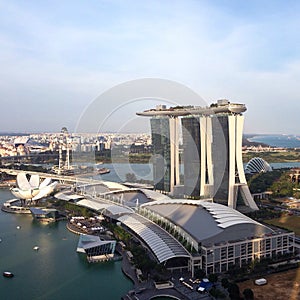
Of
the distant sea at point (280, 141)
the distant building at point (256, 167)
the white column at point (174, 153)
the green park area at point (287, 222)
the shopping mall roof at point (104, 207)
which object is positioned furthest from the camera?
the distant sea at point (280, 141)

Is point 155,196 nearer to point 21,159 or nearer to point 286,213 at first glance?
point 286,213

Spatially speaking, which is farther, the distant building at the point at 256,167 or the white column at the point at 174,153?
the distant building at the point at 256,167

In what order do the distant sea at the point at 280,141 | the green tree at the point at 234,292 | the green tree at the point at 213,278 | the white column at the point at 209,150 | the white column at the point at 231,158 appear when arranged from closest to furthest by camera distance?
the green tree at the point at 234,292 < the green tree at the point at 213,278 < the white column at the point at 231,158 < the white column at the point at 209,150 < the distant sea at the point at 280,141

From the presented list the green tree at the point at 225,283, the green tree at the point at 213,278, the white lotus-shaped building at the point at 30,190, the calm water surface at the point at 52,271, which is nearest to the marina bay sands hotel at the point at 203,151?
the white lotus-shaped building at the point at 30,190

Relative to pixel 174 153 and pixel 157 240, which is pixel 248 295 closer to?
pixel 157 240

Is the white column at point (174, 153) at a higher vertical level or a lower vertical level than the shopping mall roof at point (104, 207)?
higher

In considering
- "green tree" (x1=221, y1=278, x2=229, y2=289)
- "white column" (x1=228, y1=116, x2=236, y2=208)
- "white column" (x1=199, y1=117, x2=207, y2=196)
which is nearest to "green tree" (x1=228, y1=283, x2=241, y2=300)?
"green tree" (x1=221, y1=278, x2=229, y2=289)

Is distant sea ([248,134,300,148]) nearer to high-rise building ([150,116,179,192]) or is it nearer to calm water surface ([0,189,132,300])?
high-rise building ([150,116,179,192])

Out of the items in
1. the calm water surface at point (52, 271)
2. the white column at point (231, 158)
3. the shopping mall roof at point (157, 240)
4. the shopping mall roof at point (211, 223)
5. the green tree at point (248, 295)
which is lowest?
the calm water surface at point (52, 271)

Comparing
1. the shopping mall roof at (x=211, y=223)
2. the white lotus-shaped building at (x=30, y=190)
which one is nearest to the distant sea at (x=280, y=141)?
the white lotus-shaped building at (x=30, y=190)

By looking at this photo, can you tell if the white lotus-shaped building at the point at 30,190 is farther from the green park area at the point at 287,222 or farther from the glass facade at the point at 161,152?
the green park area at the point at 287,222
